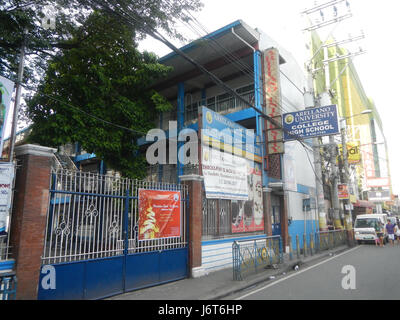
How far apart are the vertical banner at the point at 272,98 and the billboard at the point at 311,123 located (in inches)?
17.5

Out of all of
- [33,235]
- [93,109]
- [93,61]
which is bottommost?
[33,235]

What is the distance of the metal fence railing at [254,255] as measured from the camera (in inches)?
351

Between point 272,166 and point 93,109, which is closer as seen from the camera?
point 93,109

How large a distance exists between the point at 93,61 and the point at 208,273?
908 centimetres

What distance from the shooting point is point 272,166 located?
54.3 ft

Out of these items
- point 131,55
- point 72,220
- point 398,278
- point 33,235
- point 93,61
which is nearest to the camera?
point 33,235

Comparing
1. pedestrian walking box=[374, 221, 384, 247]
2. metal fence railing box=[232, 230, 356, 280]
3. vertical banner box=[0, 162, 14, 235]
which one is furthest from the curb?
pedestrian walking box=[374, 221, 384, 247]

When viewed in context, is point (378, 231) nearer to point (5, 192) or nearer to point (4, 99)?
point (5, 192)

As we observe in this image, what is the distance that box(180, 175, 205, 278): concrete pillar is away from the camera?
9.21m

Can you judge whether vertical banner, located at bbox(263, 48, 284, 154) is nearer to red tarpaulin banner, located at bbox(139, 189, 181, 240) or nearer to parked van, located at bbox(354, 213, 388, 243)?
red tarpaulin banner, located at bbox(139, 189, 181, 240)

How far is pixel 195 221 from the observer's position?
31.3ft

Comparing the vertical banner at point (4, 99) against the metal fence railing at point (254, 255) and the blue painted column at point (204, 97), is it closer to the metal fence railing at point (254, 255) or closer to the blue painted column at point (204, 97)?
the metal fence railing at point (254, 255)
